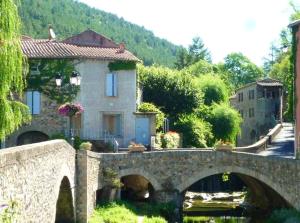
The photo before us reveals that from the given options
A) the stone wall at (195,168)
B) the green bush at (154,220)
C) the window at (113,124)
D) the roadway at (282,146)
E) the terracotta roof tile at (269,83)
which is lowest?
the green bush at (154,220)

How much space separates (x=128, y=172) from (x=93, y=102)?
370 inches

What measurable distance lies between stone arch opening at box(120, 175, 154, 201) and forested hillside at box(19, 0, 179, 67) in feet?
200

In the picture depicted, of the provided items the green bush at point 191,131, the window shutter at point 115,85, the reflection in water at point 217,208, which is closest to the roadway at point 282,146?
the reflection in water at point 217,208

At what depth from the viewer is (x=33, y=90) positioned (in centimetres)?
3747

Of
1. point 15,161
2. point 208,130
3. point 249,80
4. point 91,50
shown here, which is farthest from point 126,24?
point 15,161

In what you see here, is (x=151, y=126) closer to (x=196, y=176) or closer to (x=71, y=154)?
(x=196, y=176)

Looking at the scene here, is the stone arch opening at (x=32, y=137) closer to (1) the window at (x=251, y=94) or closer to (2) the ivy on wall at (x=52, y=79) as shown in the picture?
(2) the ivy on wall at (x=52, y=79)

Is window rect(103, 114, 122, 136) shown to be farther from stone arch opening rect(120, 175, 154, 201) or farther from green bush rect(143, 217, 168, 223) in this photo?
green bush rect(143, 217, 168, 223)

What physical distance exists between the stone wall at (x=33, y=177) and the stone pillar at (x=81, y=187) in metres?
3.66

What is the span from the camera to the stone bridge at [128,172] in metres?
16.2

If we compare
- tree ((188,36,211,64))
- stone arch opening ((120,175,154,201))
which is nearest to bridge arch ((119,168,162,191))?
stone arch opening ((120,175,154,201))

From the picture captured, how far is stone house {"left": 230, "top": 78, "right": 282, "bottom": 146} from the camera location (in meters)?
65.5

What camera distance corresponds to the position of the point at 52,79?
1476 inches

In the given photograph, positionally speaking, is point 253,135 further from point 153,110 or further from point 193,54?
point 193,54
